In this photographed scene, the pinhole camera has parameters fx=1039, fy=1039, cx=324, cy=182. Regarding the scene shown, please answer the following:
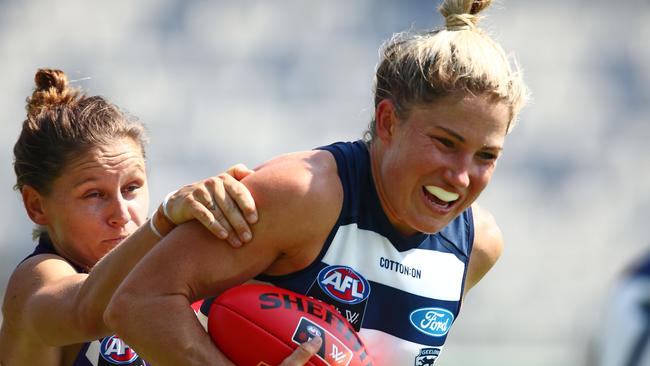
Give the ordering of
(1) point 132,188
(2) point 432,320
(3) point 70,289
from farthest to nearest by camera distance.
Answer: (1) point 132,188, (3) point 70,289, (2) point 432,320

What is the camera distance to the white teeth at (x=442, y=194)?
9.16 feet

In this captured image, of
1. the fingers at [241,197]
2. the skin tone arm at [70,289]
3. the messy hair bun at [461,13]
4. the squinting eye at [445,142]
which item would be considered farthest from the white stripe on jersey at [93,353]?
the messy hair bun at [461,13]

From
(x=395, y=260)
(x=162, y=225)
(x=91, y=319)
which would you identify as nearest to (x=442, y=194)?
(x=395, y=260)

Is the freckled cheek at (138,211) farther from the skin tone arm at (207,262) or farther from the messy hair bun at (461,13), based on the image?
the messy hair bun at (461,13)

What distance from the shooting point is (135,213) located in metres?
3.48

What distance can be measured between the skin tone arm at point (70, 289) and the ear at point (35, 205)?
0.19 metres

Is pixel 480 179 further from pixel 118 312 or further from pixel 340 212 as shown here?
pixel 118 312

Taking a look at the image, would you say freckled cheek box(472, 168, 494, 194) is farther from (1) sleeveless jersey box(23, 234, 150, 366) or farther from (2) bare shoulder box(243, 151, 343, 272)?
(1) sleeveless jersey box(23, 234, 150, 366)

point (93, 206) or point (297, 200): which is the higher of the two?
point (297, 200)

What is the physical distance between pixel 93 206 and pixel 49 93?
Answer: 0.46 meters

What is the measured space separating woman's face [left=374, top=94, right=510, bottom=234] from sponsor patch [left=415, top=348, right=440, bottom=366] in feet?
1.24

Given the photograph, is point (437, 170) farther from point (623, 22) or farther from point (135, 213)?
point (623, 22)

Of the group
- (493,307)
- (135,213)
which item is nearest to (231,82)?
(493,307)

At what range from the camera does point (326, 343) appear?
8.70 ft
